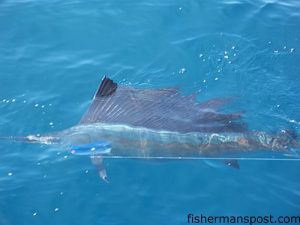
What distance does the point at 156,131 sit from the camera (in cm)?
506

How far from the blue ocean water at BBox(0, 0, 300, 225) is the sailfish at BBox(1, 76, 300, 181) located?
258mm

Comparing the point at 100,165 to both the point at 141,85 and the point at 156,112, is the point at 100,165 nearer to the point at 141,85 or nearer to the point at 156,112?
the point at 156,112

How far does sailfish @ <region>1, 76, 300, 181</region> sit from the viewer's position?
499cm

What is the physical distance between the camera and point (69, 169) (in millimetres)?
5195

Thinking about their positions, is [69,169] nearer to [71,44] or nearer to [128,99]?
[128,99]

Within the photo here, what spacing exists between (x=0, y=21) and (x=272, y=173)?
5386mm

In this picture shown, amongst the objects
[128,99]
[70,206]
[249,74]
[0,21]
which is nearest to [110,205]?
[70,206]

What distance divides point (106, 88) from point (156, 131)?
2.65ft

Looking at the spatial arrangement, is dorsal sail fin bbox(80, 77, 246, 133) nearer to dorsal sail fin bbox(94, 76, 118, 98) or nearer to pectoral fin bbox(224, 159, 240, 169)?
dorsal sail fin bbox(94, 76, 118, 98)

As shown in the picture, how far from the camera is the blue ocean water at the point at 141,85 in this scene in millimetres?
4879

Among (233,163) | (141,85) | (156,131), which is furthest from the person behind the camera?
(141,85)

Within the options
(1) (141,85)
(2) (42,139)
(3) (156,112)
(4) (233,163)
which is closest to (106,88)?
(3) (156,112)

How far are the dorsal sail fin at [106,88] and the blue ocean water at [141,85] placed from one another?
859mm

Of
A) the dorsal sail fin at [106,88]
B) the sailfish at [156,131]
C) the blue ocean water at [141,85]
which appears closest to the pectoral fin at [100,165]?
the sailfish at [156,131]
